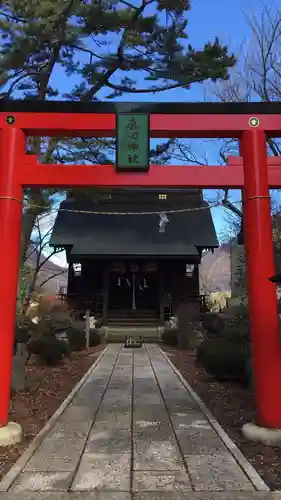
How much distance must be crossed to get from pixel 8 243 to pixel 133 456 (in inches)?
116

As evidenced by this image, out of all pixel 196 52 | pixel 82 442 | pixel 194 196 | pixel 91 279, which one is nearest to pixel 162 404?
pixel 82 442

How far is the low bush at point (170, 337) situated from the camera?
15.6 metres

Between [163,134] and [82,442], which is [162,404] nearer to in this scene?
[82,442]

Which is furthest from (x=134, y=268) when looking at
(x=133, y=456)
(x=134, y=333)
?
(x=133, y=456)

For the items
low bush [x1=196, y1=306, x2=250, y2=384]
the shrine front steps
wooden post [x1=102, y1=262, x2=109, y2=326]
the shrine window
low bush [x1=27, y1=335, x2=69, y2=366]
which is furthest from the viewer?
the shrine window

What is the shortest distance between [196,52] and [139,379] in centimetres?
827

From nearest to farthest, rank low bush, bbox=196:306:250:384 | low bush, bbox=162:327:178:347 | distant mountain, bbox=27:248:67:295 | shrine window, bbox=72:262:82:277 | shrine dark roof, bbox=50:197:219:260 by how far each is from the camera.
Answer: low bush, bbox=196:306:250:384 → low bush, bbox=162:327:178:347 → shrine dark roof, bbox=50:197:219:260 → shrine window, bbox=72:262:82:277 → distant mountain, bbox=27:248:67:295

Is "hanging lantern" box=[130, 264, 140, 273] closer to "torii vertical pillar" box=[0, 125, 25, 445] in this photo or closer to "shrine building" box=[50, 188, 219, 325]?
"shrine building" box=[50, 188, 219, 325]

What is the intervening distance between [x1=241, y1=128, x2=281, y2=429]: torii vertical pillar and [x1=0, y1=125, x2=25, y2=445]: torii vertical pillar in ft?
9.90

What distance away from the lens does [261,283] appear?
5.29m

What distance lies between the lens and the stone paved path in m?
3.62

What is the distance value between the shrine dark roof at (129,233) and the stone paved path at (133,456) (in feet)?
38.3

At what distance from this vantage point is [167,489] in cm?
364

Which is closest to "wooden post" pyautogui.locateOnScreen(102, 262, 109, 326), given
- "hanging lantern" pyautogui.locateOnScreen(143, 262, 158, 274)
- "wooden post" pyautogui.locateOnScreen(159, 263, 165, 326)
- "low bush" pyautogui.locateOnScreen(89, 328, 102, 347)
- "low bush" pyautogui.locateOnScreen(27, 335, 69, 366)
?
"hanging lantern" pyautogui.locateOnScreen(143, 262, 158, 274)
